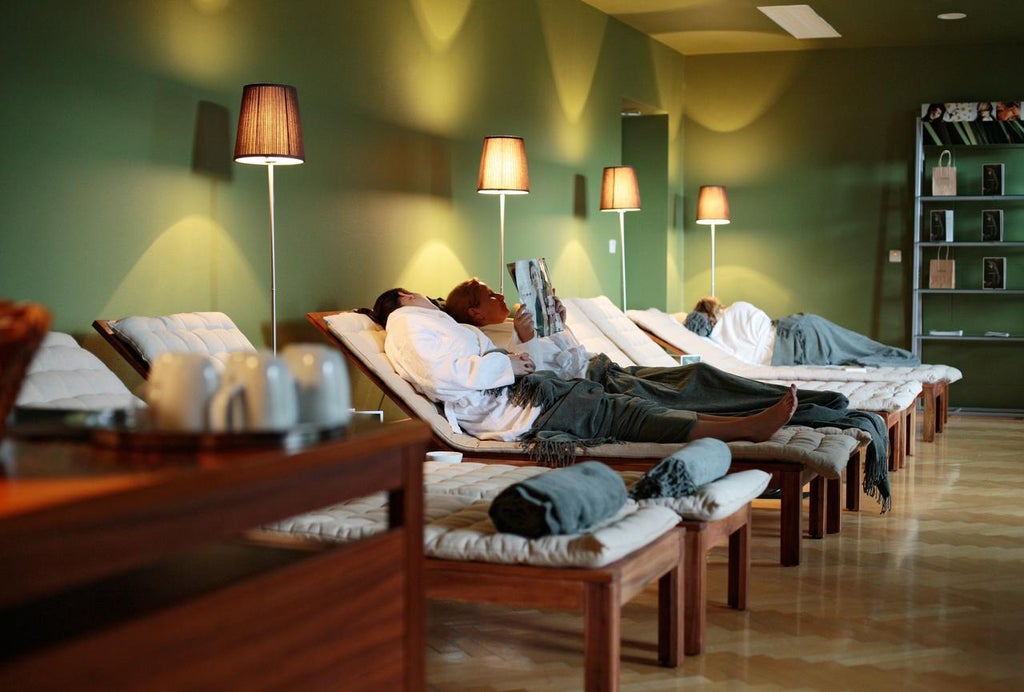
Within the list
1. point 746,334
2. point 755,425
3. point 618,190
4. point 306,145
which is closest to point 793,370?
point 746,334

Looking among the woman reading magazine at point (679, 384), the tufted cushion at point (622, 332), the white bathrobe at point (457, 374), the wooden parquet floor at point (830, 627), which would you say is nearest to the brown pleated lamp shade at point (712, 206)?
the tufted cushion at point (622, 332)

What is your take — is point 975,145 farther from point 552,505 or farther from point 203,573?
point 203,573

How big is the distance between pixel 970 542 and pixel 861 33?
5.46 metres

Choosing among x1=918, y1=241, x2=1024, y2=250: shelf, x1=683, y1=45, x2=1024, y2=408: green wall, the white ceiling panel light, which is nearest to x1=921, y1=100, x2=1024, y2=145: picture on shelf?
x1=683, y1=45, x2=1024, y2=408: green wall

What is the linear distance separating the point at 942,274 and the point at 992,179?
2.63 ft

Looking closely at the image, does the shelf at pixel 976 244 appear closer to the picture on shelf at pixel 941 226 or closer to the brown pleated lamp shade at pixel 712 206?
the picture on shelf at pixel 941 226

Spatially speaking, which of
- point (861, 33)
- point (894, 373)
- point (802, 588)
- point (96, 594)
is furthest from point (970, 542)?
point (861, 33)

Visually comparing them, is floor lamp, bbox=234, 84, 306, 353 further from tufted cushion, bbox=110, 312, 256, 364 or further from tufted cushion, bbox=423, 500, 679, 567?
tufted cushion, bbox=423, 500, 679, 567

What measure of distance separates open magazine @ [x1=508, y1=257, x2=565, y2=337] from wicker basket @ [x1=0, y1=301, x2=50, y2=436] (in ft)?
10.9

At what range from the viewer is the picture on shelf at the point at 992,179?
8.78 m

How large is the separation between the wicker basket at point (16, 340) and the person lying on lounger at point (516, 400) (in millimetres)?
2793

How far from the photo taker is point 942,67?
9086 millimetres

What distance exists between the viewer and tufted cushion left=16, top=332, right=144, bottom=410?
2.94 meters

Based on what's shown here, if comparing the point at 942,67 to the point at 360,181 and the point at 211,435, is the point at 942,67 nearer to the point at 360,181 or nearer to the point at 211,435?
the point at 360,181
